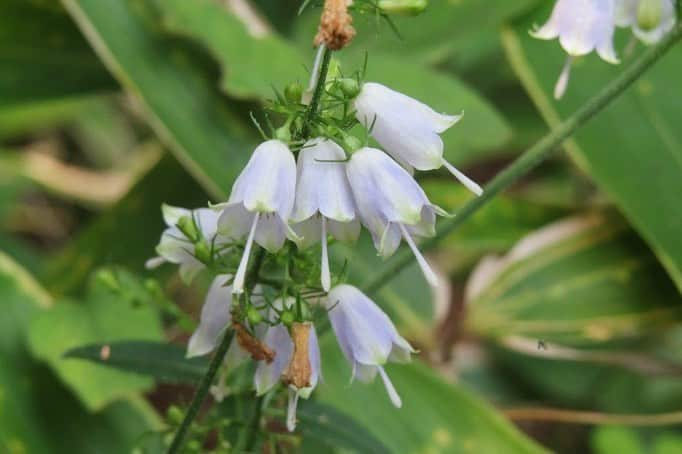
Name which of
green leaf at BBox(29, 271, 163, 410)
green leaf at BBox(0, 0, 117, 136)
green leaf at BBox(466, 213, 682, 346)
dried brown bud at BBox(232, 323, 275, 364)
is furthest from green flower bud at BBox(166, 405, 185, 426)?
green leaf at BBox(0, 0, 117, 136)

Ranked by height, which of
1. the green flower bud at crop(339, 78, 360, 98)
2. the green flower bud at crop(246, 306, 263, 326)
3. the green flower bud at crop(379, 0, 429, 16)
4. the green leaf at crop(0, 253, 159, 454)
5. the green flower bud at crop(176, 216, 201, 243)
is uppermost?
the green flower bud at crop(379, 0, 429, 16)

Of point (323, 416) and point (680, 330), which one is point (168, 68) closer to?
point (323, 416)

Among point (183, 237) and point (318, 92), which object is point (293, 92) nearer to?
point (318, 92)

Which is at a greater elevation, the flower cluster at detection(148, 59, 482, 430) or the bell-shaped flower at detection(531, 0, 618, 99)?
the bell-shaped flower at detection(531, 0, 618, 99)

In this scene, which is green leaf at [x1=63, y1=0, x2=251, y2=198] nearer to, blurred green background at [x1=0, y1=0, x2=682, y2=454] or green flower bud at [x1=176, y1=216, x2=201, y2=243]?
blurred green background at [x1=0, y1=0, x2=682, y2=454]

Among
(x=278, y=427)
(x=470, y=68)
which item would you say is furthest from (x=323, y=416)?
(x=470, y=68)

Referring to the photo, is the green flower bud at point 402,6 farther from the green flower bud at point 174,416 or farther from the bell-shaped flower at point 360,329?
the green flower bud at point 174,416

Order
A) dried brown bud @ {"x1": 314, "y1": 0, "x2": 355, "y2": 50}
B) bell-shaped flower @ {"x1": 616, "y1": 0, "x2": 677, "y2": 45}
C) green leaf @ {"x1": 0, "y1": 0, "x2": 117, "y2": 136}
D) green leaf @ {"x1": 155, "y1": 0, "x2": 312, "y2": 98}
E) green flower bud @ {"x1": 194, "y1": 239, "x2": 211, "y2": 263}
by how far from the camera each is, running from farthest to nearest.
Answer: green leaf @ {"x1": 0, "y1": 0, "x2": 117, "y2": 136} → green leaf @ {"x1": 155, "y1": 0, "x2": 312, "y2": 98} → bell-shaped flower @ {"x1": 616, "y1": 0, "x2": 677, "y2": 45} → green flower bud @ {"x1": 194, "y1": 239, "x2": 211, "y2": 263} → dried brown bud @ {"x1": 314, "y1": 0, "x2": 355, "y2": 50}
